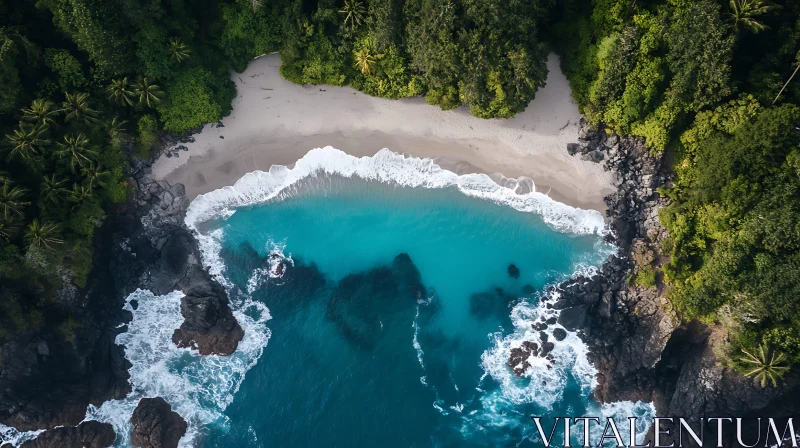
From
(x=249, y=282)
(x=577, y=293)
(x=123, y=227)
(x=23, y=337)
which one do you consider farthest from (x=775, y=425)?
(x=23, y=337)

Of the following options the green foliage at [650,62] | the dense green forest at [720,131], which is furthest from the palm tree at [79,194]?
the dense green forest at [720,131]

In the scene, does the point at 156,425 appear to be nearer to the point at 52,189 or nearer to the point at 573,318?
the point at 52,189

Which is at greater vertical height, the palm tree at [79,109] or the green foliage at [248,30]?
the green foliage at [248,30]

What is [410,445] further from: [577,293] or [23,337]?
→ [23,337]

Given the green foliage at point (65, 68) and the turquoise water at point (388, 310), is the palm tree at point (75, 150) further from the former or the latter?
the turquoise water at point (388, 310)

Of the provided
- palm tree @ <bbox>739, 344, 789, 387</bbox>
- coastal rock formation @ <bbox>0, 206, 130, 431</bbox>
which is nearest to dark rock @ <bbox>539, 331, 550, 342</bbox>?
palm tree @ <bbox>739, 344, 789, 387</bbox>
